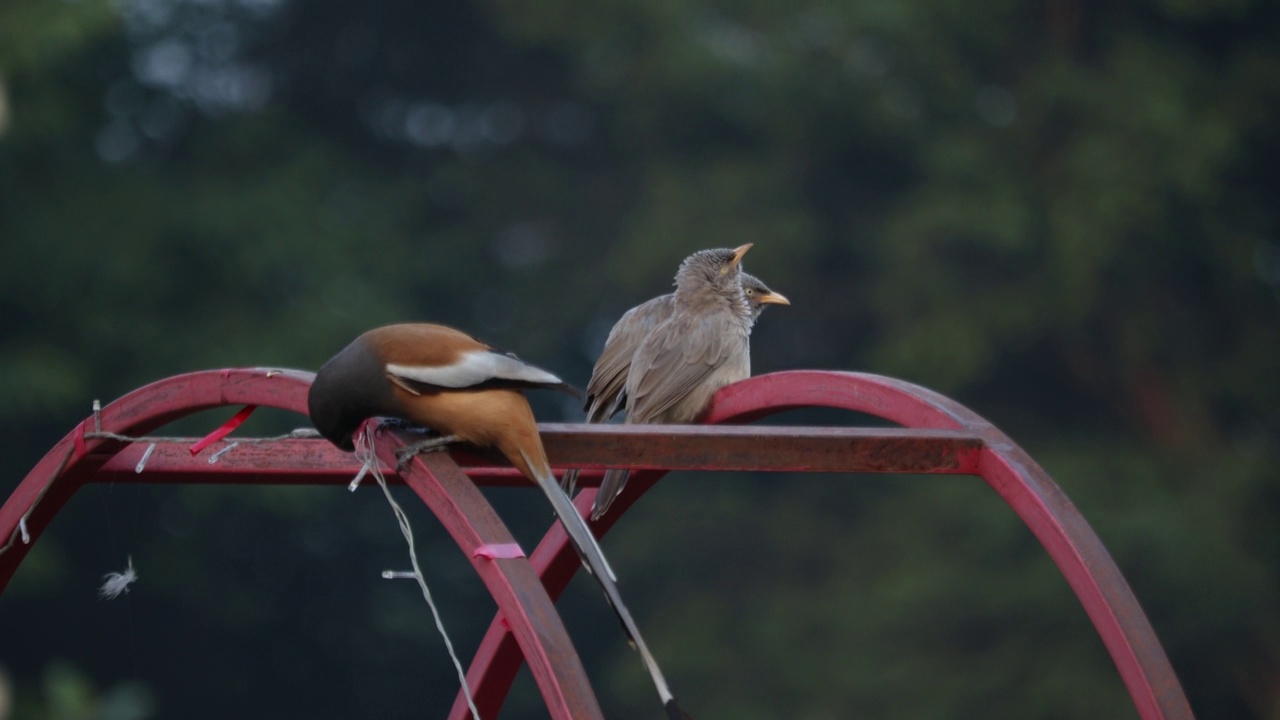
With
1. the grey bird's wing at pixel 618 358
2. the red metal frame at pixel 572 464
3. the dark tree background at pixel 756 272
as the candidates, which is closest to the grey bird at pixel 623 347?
the grey bird's wing at pixel 618 358

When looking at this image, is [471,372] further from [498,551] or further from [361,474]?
[498,551]

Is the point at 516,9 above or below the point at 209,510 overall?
above

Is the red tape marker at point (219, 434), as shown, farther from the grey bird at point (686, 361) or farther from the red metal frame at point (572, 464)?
the grey bird at point (686, 361)

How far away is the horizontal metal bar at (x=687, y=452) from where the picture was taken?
2467mm

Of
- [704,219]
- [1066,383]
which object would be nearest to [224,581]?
[704,219]

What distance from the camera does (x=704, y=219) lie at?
1303cm

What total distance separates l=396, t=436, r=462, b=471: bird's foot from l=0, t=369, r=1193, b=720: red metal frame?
0.02 metres

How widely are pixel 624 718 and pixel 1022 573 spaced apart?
366cm

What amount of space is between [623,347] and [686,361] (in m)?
0.48

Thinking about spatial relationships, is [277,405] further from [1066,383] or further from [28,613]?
[1066,383]

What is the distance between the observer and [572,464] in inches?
103

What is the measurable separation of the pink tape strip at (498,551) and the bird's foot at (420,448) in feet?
1.02

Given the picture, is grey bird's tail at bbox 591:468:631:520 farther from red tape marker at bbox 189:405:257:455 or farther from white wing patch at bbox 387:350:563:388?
red tape marker at bbox 189:405:257:455

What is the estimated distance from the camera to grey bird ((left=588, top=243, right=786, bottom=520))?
166 inches
